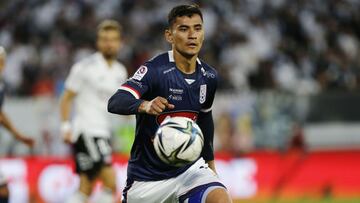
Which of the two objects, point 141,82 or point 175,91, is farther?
point 175,91

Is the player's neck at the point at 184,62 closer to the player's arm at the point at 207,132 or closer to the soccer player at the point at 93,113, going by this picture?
the player's arm at the point at 207,132

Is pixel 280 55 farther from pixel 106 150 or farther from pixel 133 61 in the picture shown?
pixel 106 150

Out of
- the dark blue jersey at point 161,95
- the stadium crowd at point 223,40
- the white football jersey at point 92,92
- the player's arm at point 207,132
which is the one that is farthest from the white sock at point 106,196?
the stadium crowd at point 223,40

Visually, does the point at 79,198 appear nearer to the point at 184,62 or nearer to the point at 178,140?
the point at 184,62

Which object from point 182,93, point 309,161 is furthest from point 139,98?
point 309,161

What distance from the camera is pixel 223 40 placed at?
20.9m

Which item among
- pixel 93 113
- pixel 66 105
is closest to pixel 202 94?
pixel 93 113

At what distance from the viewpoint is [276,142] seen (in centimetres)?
1822

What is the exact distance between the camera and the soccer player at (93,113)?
11.2m

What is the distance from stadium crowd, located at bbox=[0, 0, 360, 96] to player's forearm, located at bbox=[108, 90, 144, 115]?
11.6 meters

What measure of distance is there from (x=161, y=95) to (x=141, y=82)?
0.62 ft

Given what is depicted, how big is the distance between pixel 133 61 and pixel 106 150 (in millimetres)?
8781

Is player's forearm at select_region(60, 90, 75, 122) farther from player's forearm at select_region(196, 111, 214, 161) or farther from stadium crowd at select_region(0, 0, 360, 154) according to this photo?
stadium crowd at select_region(0, 0, 360, 154)

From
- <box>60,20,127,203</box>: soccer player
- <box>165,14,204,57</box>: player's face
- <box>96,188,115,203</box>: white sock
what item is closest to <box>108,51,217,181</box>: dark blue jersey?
<box>165,14,204,57</box>: player's face
